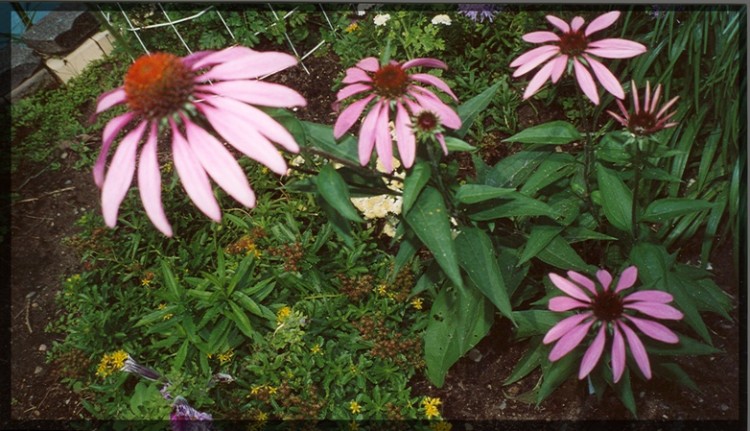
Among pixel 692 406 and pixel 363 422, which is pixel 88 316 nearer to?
pixel 363 422

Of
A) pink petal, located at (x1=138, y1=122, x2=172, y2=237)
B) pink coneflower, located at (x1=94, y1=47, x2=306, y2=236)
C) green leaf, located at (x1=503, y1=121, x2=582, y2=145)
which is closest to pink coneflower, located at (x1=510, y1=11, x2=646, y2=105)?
green leaf, located at (x1=503, y1=121, x2=582, y2=145)

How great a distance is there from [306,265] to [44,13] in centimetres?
70

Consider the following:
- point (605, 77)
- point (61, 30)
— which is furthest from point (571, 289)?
point (61, 30)

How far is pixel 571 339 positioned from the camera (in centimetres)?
102

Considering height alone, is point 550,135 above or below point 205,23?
below

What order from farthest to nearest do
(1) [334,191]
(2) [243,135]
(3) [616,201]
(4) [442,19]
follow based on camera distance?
(4) [442,19] → (3) [616,201] → (1) [334,191] → (2) [243,135]

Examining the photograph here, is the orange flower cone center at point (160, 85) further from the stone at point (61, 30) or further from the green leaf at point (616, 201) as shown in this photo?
the green leaf at point (616, 201)

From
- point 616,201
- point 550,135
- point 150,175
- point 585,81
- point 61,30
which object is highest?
point 61,30

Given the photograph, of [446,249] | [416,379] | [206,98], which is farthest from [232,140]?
[416,379]

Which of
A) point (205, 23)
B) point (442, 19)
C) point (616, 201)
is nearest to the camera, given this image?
point (616, 201)

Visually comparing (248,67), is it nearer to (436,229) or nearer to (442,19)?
(436,229)

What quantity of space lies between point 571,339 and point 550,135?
347 millimetres

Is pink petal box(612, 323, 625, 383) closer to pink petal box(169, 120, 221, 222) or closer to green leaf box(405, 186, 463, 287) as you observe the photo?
green leaf box(405, 186, 463, 287)

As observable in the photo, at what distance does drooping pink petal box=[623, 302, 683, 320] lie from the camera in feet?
3.26
